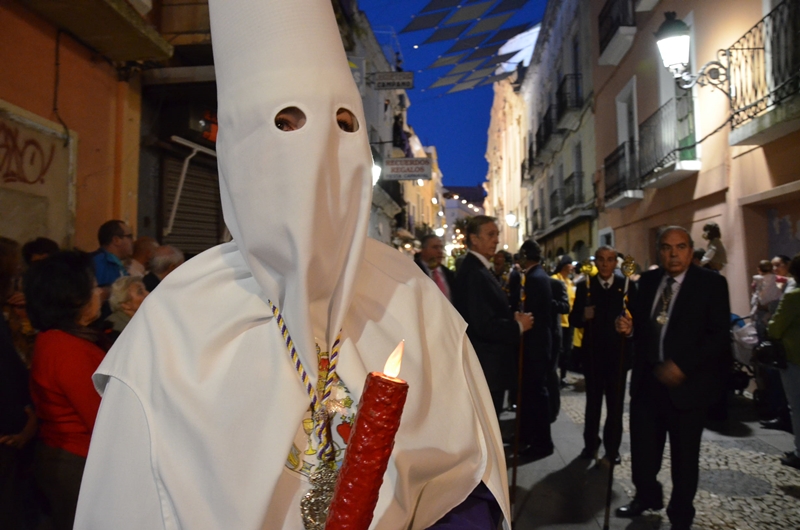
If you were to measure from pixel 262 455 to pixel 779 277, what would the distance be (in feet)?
23.9

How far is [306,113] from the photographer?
53.0 inches

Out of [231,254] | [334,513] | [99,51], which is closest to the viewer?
[334,513]

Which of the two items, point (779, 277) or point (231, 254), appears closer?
point (231, 254)

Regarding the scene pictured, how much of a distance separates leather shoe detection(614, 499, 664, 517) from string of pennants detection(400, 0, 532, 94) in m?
12.2

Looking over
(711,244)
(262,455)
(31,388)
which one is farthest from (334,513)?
(711,244)

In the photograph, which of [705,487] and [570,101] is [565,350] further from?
[570,101]

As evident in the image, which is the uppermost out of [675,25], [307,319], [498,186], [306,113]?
[498,186]

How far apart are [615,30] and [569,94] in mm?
5981

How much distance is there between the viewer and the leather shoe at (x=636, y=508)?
13.0 ft

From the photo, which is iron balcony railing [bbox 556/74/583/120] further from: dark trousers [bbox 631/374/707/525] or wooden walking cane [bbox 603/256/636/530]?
dark trousers [bbox 631/374/707/525]

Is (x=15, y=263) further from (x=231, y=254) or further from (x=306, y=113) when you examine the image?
(x=306, y=113)

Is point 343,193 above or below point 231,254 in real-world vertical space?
above

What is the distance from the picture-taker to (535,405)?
17.5ft

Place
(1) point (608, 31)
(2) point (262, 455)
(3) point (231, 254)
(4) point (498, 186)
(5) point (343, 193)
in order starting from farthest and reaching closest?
1. (4) point (498, 186)
2. (1) point (608, 31)
3. (3) point (231, 254)
4. (5) point (343, 193)
5. (2) point (262, 455)
